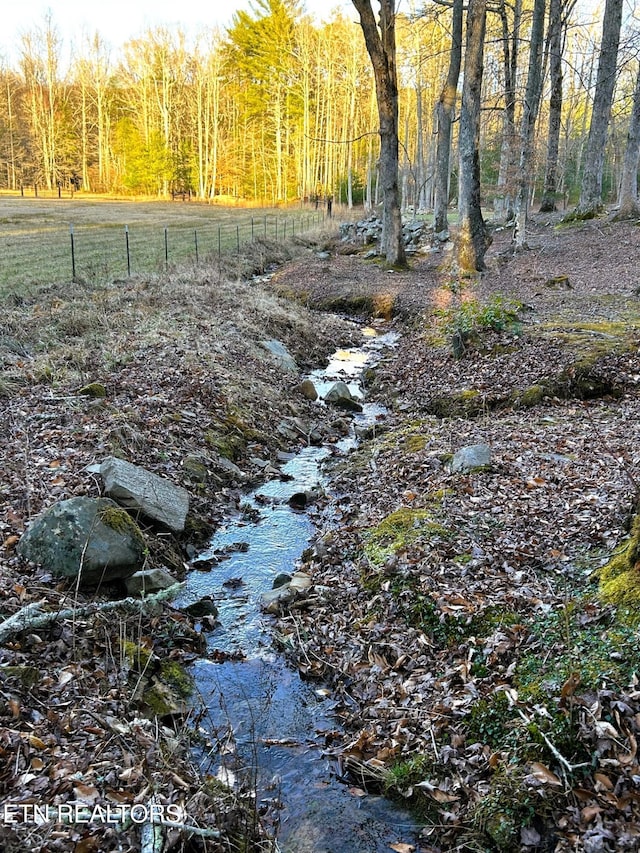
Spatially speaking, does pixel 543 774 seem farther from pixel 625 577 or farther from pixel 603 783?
pixel 625 577

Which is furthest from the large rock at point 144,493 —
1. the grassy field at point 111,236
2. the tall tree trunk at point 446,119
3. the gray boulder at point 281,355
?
the tall tree trunk at point 446,119

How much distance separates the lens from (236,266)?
22.9 metres

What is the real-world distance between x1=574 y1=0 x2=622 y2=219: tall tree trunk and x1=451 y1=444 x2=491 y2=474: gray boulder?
18419 millimetres

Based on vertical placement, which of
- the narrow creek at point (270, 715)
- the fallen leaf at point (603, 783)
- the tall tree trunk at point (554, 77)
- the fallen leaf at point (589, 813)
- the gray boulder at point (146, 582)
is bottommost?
the narrow creek at point (270, 715)

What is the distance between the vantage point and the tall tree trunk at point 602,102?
21.2 metres

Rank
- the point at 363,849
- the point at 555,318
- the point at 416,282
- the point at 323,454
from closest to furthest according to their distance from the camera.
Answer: the point at 363,849 < the point at 323,454 < the point at 555,318 < the point at 416,282

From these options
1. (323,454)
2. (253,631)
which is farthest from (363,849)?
(323,454)

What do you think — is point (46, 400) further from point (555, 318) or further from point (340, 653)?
point (555, 318)

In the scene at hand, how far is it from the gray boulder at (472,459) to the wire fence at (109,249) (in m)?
13.6

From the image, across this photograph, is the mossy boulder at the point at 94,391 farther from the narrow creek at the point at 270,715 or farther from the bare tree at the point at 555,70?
the bare tree at the point at 555,70

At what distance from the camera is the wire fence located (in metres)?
18.9

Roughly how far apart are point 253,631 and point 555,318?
364 inches

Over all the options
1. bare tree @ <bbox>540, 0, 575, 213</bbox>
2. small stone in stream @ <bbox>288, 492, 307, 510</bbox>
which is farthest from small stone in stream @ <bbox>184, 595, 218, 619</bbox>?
bare tree @ <bbox>540, 0, 575, 213</bbox>

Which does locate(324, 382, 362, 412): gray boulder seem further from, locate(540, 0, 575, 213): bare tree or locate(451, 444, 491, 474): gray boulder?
locate(540, 0, 575, 213): bare tree
